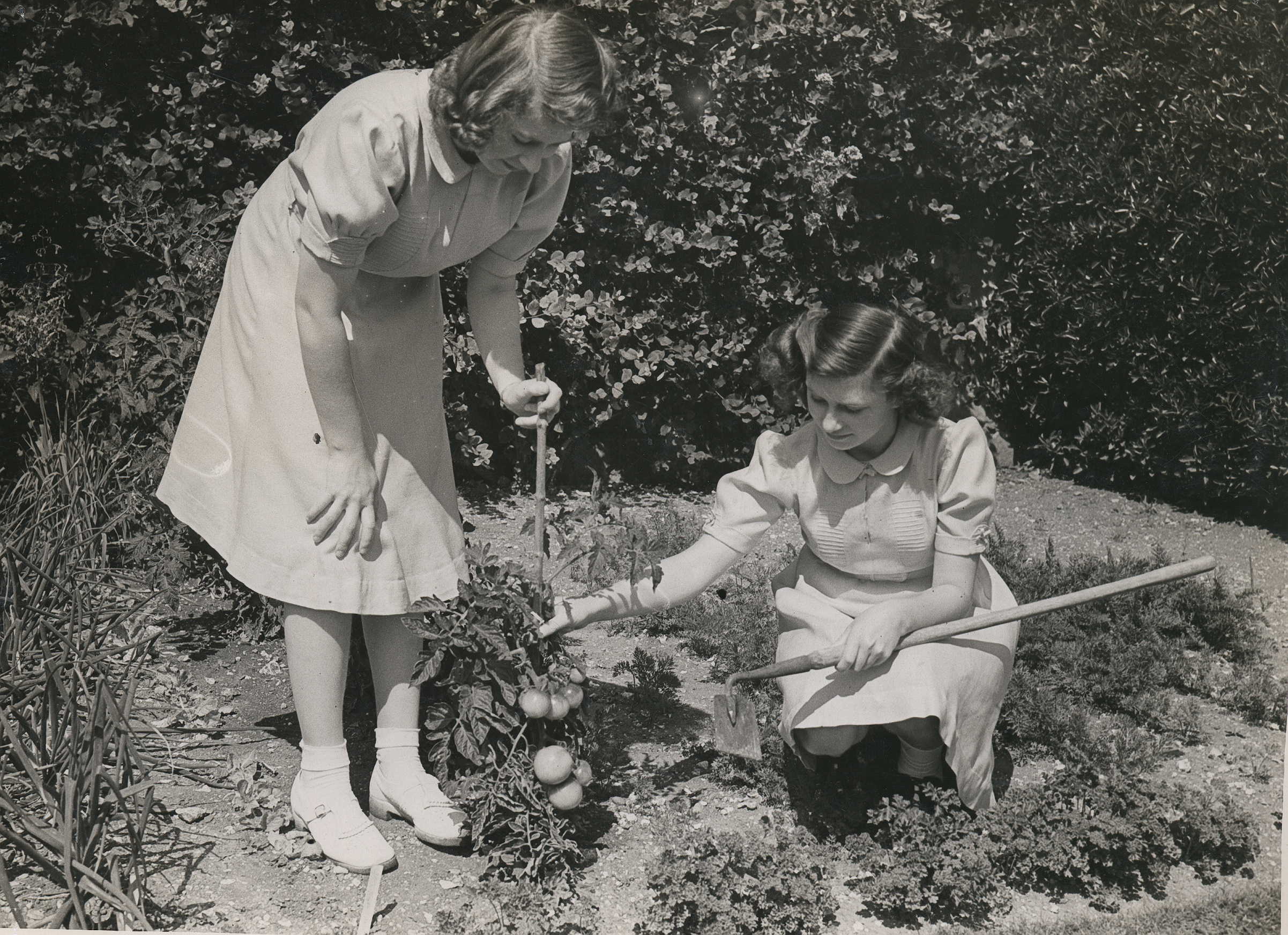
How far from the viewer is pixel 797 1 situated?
391cm

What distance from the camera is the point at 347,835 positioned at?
7.76 feet

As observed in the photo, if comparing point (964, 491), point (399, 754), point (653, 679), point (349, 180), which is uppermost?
point (349, 180)

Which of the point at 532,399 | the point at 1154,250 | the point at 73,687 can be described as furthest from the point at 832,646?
the point at 1154,250

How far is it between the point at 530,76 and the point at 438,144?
0.78ft

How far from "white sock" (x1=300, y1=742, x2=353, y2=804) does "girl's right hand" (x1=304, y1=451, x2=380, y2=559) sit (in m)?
0.41

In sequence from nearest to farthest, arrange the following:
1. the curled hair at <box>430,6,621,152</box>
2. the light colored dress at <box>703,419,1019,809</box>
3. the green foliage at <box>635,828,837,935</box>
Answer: the curled hair at <box>430,6,621,152</box>
the green foliage at <box>635,828,837,935</box>
the light colored dress at <box>703,419,1019,809</box>

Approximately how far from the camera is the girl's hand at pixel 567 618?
7.91 ft

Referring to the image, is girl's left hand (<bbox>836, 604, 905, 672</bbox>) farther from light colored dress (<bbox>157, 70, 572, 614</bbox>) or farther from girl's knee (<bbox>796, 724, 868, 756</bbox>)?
light colored dress (<bbox>157, 70, 572, 614</bbox>)

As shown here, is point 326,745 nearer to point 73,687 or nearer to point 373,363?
point 73,687

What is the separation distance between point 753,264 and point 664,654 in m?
1.53

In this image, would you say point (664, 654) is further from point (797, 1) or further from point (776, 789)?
point (797, 1)

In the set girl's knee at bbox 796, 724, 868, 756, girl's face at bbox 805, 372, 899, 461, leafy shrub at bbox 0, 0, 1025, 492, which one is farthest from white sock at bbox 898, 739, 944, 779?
leafy shrub at bbox 0, 0, 1025, 492

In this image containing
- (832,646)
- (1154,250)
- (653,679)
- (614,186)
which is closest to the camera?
(832,646)

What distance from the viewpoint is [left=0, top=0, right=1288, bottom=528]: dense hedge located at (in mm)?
3457
